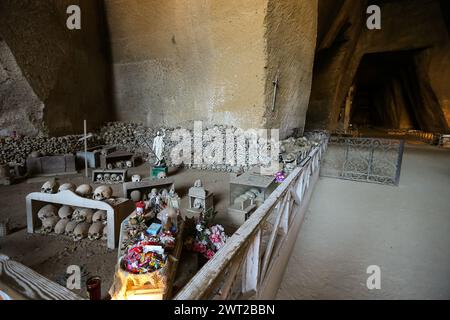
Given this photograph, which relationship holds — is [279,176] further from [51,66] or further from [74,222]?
[51,66]

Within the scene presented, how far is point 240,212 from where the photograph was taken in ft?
13.7

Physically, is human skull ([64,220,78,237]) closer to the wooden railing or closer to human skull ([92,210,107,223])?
human skull ([92,210,107,223])

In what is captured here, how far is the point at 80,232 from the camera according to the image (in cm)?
375

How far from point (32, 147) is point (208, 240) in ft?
25.6

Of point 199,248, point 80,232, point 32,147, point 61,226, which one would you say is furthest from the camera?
point 32,147

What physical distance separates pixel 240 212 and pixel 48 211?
3343 millimetres

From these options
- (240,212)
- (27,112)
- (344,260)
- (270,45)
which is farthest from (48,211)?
(270,45)

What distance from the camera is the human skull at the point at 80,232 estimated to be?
3.75 m

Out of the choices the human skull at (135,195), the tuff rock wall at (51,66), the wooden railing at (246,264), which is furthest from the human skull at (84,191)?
the tuff rock wall at (51,66)

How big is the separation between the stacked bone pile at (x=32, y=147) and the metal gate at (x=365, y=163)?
906cm

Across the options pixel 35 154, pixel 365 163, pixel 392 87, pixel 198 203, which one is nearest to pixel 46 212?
pixel 198 203

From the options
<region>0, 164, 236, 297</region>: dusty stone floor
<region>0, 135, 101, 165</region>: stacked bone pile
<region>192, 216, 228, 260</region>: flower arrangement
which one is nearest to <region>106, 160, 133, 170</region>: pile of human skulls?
<region>0, 135, 101, 165</region>: stacked bone pile

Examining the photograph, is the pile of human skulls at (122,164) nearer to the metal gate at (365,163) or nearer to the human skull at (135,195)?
the human skull at (135,195)
